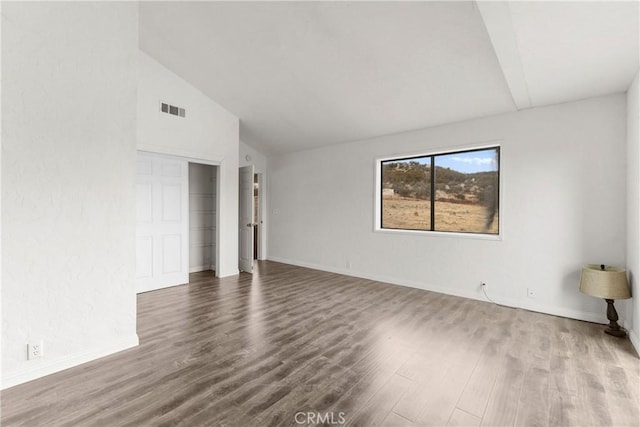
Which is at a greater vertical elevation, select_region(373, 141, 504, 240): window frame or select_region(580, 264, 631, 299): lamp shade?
select_region(373, 141, 504, 240): window frame

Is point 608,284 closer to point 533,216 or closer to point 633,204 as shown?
point 633,204

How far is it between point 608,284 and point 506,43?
2.65 m

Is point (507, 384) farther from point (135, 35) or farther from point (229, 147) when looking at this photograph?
point (229, 147)

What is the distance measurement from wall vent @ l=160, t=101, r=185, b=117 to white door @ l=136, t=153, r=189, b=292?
72 centimetres

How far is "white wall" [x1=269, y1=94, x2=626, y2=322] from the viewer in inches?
134

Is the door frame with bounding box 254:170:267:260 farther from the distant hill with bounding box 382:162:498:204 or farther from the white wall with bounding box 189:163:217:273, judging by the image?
the distant hill with bounding box 382:162:498:204

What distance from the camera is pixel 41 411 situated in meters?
1.89

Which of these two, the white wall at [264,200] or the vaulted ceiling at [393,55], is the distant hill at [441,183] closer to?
the vaulted ceiling at [393,55]

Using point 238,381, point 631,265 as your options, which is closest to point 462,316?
point 631,265

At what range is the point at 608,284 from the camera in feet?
9.95

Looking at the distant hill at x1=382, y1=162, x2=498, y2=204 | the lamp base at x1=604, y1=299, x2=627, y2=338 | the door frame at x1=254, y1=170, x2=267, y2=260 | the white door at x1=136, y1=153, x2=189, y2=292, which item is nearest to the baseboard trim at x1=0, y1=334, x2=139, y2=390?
the white door at x1=136, y1=153, x2=189, y2=292

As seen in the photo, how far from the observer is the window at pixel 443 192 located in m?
4.41

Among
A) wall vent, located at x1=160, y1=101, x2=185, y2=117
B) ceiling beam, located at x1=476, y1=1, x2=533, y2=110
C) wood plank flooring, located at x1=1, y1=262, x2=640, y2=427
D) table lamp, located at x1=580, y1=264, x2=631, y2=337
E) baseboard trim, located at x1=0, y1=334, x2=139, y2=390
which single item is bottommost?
wood plank flooring, located at x1=1, y1=262, x2=640, y2=427

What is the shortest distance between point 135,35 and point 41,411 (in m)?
3.20
